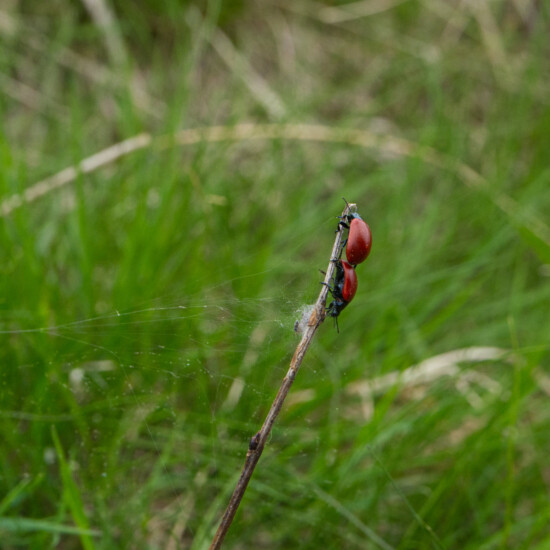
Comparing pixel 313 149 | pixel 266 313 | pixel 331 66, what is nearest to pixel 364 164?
pixel 313 149

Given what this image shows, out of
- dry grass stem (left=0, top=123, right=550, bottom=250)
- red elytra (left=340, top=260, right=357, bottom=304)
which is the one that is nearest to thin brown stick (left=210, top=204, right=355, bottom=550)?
red elytra (left=340, top=260, right=357, bottom=304)

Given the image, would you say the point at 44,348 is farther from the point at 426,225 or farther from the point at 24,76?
the point at 24,76

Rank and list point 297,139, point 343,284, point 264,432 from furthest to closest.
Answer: point 297,139 → point 343,284 → point 264,432

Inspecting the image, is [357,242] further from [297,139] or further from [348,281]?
[297,139]

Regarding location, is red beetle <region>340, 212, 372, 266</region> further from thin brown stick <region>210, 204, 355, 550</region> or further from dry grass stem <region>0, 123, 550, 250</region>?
dry grass stem <region>0, 123, 550, 250</region>

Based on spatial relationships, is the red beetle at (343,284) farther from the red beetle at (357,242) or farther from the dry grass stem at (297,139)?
the dry grass stem at (297,139)

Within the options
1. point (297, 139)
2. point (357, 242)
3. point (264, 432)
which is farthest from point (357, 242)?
point (297, 139)
